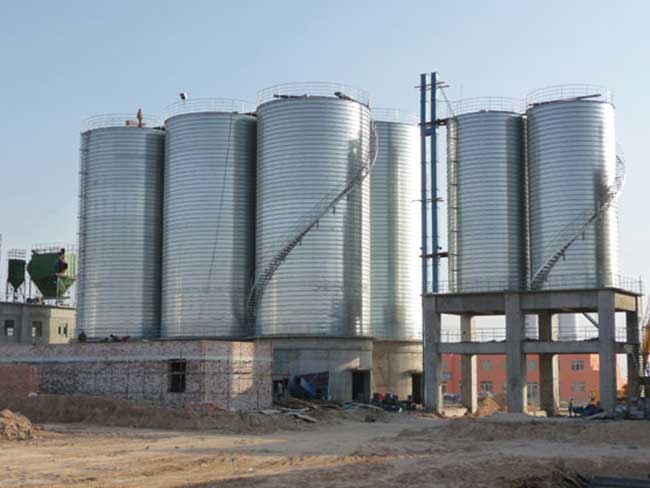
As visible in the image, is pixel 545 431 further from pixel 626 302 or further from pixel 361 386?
pixel 361 386

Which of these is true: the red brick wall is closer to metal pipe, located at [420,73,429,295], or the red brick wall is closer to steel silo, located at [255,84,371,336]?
steel silo, located at [255,84,371,336]

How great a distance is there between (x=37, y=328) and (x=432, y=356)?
34632mm

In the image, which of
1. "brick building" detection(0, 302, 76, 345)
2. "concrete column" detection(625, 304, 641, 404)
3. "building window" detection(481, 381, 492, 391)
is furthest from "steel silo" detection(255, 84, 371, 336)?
"building window" detection(481, 381, 492, 391)

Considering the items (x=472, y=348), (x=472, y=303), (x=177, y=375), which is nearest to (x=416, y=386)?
(x=472, y=348)

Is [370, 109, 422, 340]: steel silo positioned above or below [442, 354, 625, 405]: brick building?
above

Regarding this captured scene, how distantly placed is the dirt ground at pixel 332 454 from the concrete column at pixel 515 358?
503 centimetres

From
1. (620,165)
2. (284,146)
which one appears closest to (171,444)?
(284,146)

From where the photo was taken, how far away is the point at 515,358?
49.7 meters

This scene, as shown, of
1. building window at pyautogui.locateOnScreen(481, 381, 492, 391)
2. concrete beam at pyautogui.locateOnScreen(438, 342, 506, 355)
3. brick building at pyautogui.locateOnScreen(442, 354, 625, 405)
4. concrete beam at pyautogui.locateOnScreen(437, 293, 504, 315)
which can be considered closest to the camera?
concrete beam at pyautogui.locateOnScreen(438, 342, 506, 355)

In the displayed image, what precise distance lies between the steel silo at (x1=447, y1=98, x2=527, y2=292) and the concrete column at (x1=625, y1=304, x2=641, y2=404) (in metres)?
6.51

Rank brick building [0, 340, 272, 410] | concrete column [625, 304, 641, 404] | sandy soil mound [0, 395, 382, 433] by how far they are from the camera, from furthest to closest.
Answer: concrete column [625, 304, 641, 404]
brick building [0, 340, 272, 410]
sandy soil mound [0, 395, 382, 433]

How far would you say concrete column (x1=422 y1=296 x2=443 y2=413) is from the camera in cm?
5262

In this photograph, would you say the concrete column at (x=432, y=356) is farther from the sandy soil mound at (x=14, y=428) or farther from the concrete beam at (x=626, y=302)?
the sandy soil mound at (x=14, y=428)

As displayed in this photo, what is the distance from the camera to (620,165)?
5359 centimetres
